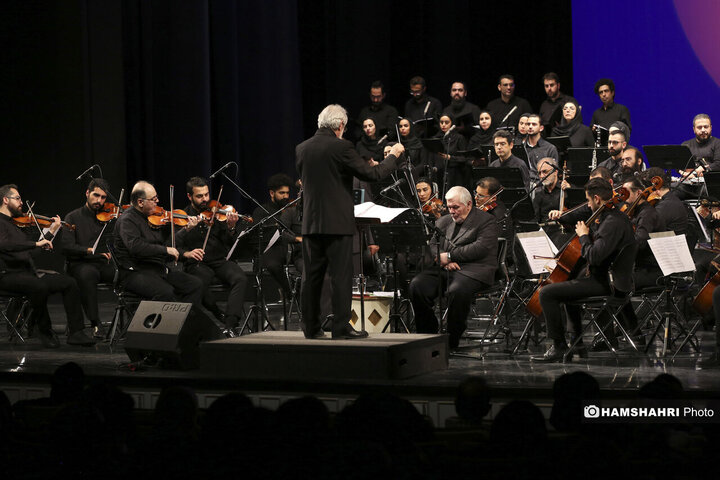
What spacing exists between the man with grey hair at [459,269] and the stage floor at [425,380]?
1.12 feet

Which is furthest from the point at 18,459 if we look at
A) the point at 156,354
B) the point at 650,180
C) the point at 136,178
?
the point at 136,178

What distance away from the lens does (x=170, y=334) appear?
6.07 metres

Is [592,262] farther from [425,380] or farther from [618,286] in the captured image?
[425,380]

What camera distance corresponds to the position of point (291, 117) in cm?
1294

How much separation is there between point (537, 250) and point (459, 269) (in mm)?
592

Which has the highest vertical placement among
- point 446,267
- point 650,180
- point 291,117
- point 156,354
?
point 291,117

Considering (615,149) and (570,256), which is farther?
(615,149)

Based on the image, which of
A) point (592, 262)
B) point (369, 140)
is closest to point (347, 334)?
point (592, 262)

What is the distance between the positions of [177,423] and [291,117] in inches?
381

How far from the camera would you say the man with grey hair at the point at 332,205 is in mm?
5652

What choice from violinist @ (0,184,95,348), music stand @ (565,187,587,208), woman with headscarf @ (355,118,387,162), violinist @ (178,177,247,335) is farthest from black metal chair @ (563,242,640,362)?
woman with headscarf @ (355,118,387,162)

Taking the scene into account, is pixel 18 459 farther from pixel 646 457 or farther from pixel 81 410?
pixel 646 457

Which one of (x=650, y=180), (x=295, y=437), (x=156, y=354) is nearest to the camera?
(x=295, y=437)

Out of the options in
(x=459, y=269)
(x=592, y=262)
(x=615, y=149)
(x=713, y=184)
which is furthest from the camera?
(x=615, y=149)
